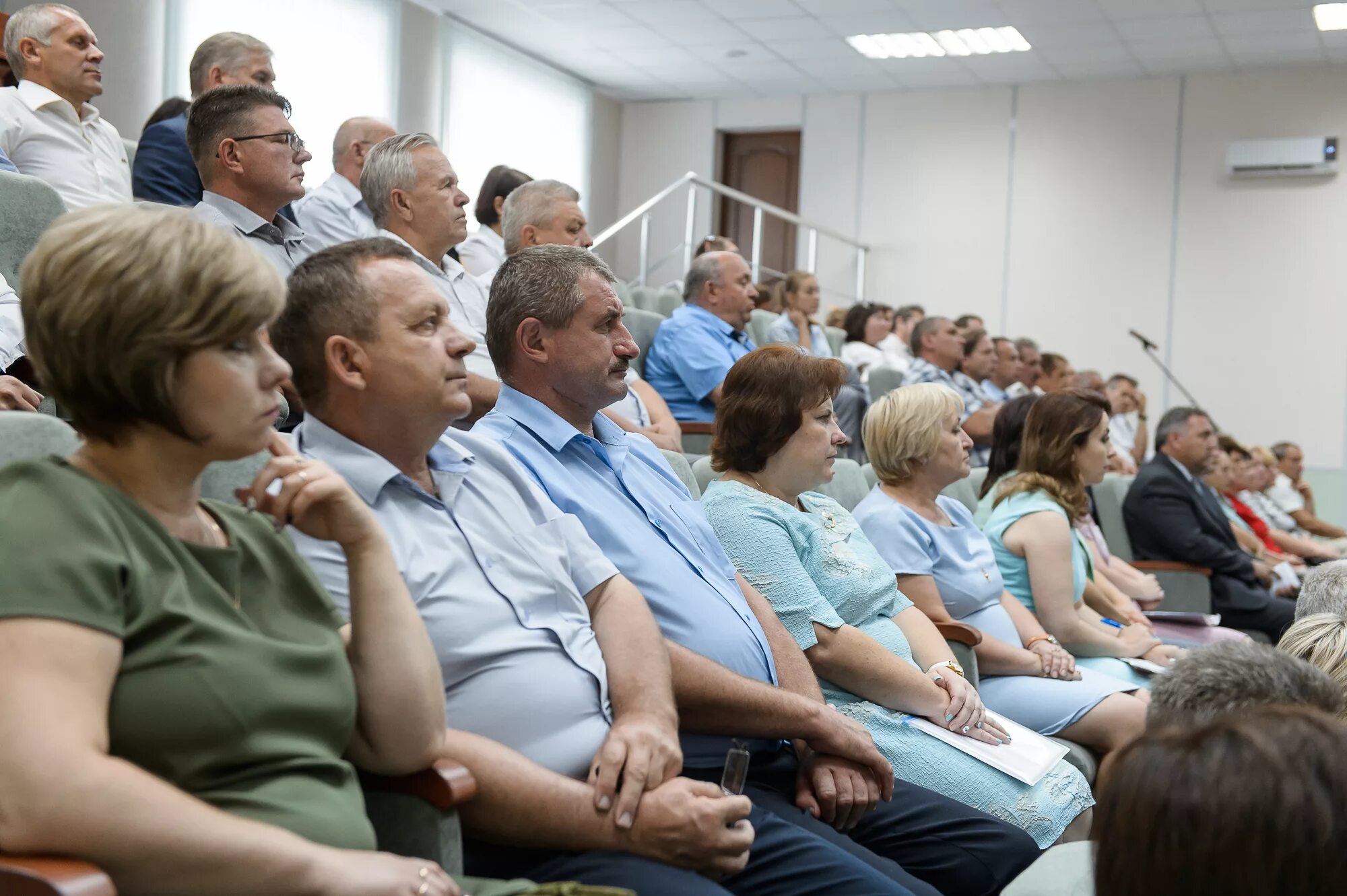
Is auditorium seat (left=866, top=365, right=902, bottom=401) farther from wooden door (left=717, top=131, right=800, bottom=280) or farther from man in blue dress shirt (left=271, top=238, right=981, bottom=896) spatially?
wooden door (left=717, top=131, right=800, bottom=280)

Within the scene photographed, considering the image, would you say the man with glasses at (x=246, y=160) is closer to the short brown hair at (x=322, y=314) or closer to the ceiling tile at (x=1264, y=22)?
the short brown hair at (x=322, y=314)

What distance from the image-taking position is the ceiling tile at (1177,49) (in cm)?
779

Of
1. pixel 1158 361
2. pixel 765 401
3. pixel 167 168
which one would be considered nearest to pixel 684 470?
pixel 765 401

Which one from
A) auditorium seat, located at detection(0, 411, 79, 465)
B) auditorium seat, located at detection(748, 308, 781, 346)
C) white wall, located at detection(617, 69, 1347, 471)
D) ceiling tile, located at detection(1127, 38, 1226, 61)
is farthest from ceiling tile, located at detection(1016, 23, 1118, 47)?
auditorium seat, located at detection(0, 411, 79, 465)

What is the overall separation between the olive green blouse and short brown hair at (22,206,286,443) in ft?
0.23

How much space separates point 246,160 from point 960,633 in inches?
70.9

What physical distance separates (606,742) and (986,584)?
148 centimetres

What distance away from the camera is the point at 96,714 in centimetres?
91

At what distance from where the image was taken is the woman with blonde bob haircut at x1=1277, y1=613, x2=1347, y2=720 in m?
1.64

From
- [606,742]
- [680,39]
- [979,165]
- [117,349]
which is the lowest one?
[606,742]

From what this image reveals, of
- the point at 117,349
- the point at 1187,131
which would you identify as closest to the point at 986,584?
the point at 117,349

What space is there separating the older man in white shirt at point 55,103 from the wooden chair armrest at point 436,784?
2.43 m

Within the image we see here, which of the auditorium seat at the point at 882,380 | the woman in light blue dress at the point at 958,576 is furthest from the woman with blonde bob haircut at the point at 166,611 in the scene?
the auditorium seat at the point at 882,380

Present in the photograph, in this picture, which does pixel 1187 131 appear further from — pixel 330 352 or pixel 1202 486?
pixel 330 352
